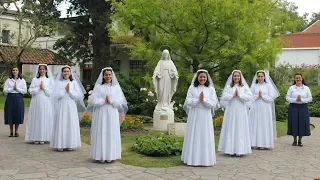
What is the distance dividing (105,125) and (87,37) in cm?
1763

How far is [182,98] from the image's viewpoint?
17.0 meters

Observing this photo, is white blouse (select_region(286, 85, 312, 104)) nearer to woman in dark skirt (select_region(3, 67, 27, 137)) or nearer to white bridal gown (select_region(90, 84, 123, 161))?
white bridal gown (select_region(90, 84, 123, 161))

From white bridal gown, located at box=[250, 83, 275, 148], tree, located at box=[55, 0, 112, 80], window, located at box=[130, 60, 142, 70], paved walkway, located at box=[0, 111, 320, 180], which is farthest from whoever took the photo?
window, located at box=[130, 60, 142, 70]

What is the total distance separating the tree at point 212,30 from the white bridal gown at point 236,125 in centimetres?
574

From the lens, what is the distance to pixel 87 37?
25.4 m

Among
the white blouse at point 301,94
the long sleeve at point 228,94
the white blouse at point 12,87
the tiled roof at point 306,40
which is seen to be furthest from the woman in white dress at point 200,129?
the tiled roof at point 306,40

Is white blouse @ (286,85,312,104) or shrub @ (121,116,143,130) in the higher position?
white blouse @ (286,85,312,104)

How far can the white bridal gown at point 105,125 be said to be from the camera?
855cm

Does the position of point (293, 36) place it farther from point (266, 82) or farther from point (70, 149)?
point (70, 149)

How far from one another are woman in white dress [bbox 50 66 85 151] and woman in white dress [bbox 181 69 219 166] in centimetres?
289

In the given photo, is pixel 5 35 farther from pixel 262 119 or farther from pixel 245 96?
pixel 245 96

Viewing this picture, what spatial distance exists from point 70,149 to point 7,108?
→ 10.6ft

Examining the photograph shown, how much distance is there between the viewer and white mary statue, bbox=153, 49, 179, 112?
13.8 metres

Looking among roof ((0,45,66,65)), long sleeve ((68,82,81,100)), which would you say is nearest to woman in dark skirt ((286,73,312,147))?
long sleeve ((68,82,81,100))
